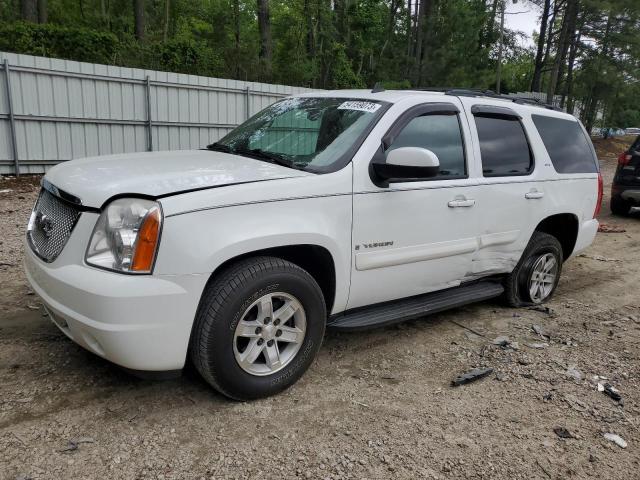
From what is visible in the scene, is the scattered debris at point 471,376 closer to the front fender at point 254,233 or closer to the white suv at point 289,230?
the white suv at point 289,230

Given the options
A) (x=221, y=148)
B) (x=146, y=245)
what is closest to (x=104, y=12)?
(x=221, y=148)

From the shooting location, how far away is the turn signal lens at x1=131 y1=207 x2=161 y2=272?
2.55 meters

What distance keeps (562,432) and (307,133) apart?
245 centimetres

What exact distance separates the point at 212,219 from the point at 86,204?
0.65 m

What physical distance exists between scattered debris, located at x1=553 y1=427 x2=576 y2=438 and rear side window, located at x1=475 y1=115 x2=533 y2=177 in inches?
76.2

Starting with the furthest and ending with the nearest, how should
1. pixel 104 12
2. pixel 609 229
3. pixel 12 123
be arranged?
pixel 104 12 → pixel 12 123 → pixel 609 229

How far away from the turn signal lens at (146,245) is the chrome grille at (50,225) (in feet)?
1.44

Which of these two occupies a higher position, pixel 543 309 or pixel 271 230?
pixel 271 230

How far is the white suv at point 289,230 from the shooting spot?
8.52 ft

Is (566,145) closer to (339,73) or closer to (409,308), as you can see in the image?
(409,308)

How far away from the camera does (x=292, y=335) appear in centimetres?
312

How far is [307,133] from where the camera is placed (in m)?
3.68

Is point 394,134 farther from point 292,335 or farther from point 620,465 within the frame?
point 620,465

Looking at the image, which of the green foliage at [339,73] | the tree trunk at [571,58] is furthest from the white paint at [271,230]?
the tree trunk at [571,58]
